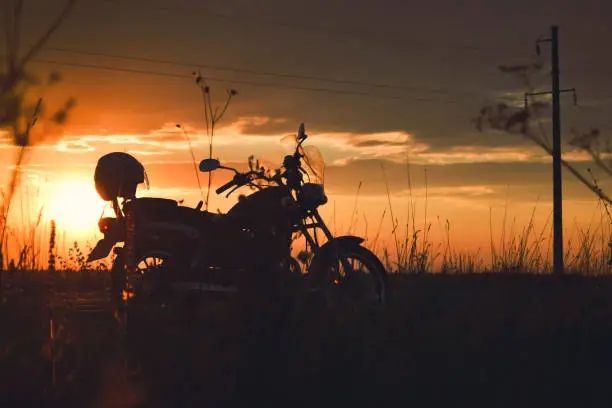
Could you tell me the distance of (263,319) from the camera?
21.0 ft

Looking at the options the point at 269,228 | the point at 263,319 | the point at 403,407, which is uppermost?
the point at 269,228

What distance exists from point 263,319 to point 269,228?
2.45 metres

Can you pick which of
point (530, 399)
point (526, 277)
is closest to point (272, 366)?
point (530, 399)

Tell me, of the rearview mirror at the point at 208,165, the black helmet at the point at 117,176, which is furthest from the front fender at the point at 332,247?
the black helmet at the point at 117,176

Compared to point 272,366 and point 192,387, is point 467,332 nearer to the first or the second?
point 272,366

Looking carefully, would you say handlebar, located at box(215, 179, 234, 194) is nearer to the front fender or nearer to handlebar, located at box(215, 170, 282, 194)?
handlebar, located at box(215, 170, 282, 194)

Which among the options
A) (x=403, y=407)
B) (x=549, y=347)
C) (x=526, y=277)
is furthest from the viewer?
(x=526, y=277)

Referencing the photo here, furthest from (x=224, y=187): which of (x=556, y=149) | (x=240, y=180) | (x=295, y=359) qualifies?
(x=556, y=149)

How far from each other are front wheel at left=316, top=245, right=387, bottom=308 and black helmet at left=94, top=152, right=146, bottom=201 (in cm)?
205

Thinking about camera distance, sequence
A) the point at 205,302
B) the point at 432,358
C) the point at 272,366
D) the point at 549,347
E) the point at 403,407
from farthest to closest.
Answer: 1. the point at 205,302
2. the point at 549,347
3. the point at 432,358
4. the point at 272,366
5. the point at 403,407

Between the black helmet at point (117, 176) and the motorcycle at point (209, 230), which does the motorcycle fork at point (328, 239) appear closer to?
the motorcycle at point (209, 230)

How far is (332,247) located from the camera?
9.15 meters

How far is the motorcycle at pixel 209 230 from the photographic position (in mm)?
8672

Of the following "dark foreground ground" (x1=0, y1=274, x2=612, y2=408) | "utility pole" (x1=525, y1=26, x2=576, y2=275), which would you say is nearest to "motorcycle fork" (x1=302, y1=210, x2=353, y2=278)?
"dark foreground ground" (x1=0, y1=274, x2=612, y2=408)
